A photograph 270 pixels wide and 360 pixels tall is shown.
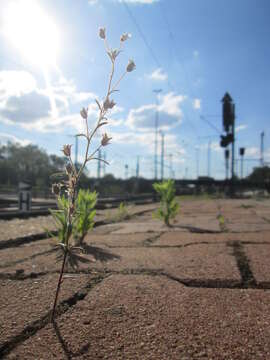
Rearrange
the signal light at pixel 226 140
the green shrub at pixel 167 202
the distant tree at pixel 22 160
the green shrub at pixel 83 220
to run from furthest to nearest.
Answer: the distant tree at pixel 22 160, the signal light at pixel 226 140, the green shrub at pixel 167 202, the green shrub at pixel 83 220

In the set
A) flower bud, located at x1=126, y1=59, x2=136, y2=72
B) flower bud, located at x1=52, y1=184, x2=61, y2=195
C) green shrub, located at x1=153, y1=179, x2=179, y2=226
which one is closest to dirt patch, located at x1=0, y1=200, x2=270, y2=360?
flower bud, located at x1=52, y1=184, x2=61, y2=195

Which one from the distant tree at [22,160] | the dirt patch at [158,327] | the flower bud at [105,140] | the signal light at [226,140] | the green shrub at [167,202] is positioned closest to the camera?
the dirt patch at [158,327]

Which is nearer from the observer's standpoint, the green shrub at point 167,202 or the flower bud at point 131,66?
the flower bud at point 131,66

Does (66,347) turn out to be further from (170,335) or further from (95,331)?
(170,335)

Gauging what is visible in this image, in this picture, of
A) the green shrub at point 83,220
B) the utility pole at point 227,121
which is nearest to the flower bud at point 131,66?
the green shrub at point 83,220

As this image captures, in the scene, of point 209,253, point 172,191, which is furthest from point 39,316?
point 172,191

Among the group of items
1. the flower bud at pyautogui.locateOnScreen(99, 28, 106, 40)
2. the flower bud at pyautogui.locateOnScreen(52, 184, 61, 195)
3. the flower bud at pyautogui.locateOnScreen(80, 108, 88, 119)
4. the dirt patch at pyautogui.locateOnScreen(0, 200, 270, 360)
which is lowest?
the dirt patch at pyautogui.locateOnScreen(0, 200, 270, 360)

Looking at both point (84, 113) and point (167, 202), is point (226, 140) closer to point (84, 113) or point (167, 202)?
point (167, 202)

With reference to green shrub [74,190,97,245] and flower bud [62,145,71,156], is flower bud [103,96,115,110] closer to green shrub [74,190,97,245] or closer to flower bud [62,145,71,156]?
flower bud [62,145,71,156]

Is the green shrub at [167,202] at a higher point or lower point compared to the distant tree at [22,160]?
lower

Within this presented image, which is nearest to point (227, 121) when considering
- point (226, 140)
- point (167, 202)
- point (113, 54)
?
point (226, 140)

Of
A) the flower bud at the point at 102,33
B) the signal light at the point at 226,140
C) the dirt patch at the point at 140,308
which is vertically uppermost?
the signal light at the point at 226,140

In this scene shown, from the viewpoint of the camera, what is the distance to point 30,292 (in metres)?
1.22

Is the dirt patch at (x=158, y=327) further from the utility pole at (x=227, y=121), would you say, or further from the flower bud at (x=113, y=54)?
the utility pole at (x=227, y=121)
